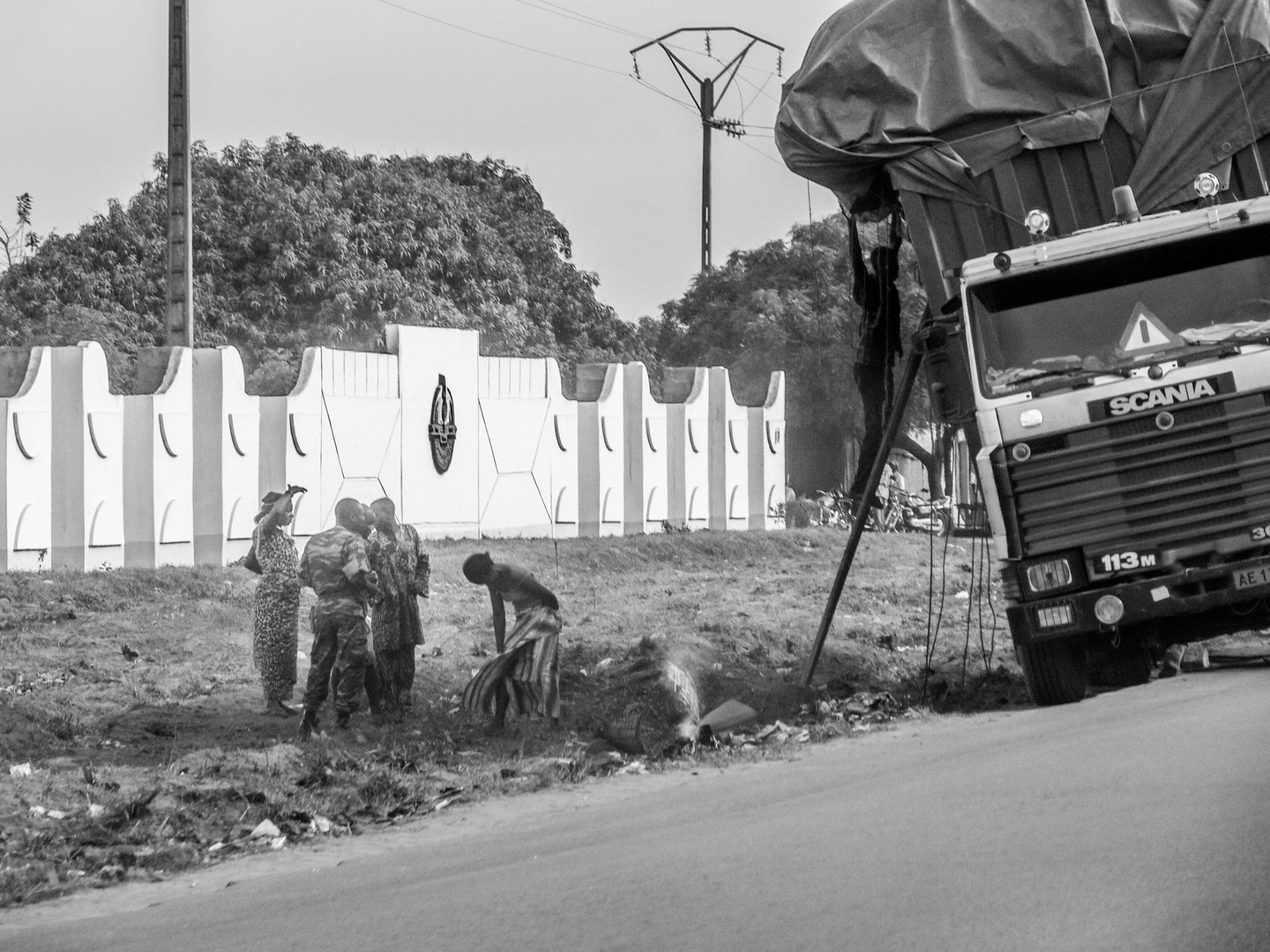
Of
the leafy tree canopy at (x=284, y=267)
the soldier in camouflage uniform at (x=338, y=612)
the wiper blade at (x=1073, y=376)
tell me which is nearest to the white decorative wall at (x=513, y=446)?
the leafy tree canopy at (x=284, y=267)

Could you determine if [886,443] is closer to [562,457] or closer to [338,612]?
[338,612]

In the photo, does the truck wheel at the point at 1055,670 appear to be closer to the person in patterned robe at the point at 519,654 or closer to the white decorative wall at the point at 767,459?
the person in patterned robe at the point at 519,654

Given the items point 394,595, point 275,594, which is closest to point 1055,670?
point 394,595

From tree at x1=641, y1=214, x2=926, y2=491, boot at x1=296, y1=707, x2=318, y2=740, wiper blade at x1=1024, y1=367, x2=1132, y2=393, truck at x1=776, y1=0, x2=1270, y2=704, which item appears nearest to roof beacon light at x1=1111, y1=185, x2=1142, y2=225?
truck at x1=776, y1=0, x2=1270, y2=704

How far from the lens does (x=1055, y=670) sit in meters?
8.66

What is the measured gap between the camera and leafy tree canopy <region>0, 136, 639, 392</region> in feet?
95.6

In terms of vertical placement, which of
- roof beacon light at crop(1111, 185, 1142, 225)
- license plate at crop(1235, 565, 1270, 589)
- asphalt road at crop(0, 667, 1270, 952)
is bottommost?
asphalt road at crop(0, 667, 1270, 952)

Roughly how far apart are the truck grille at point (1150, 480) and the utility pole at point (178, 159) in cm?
1210

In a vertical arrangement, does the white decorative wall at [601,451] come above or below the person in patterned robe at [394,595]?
above

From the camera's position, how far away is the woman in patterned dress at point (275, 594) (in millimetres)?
10500

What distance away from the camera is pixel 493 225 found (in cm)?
3759

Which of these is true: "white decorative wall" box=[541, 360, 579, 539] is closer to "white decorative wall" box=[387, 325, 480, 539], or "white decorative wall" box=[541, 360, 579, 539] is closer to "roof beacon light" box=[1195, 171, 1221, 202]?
"white decorative wall" box=[387, 325, 480, 539]

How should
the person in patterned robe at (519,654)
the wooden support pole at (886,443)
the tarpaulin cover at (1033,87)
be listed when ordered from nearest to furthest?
the tarpaulin cover at (1033,87) < the wooden support pole at (886,443) < the person in patterned robe at (519,654)

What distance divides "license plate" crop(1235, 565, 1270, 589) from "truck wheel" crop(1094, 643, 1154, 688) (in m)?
1.11
